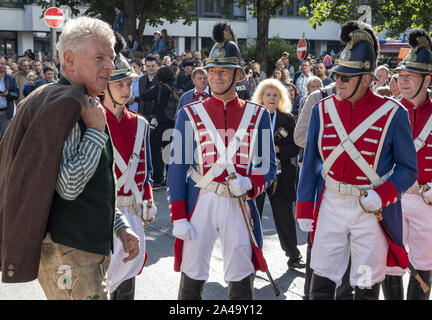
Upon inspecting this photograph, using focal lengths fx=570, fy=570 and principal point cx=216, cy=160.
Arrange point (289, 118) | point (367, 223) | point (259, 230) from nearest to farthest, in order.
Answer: point (367, 223) < point (259, 230) < point (289, 118)

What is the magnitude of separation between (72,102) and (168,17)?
2799 centimetres

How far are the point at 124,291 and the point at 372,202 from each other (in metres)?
1.90

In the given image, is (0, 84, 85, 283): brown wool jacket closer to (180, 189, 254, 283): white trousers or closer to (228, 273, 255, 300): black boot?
(180, 189, 254, 283): white trousers

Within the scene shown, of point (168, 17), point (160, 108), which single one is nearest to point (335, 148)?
point (160, 108)

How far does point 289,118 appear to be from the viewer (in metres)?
6.55

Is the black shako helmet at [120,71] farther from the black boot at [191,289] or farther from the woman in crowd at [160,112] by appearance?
the woman in crowd at [160,112]

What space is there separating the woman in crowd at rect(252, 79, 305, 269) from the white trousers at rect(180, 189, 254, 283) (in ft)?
7.53

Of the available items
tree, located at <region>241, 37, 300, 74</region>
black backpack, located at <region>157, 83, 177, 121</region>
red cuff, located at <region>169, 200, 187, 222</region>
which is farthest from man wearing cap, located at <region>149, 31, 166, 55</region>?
red cuff, located at <region>169, 200, 187, 222</region>

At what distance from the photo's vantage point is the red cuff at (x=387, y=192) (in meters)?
3.79

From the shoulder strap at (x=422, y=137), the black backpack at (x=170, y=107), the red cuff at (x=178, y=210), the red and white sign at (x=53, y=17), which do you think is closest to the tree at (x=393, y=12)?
the black backpack at (x=170, y=107)

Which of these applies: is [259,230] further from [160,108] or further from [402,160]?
[160,108]

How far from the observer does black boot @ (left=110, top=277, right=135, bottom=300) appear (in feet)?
13.7

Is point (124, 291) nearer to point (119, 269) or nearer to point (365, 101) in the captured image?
point (119, 269)

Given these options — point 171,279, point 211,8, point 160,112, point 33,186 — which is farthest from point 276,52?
point 33,186
